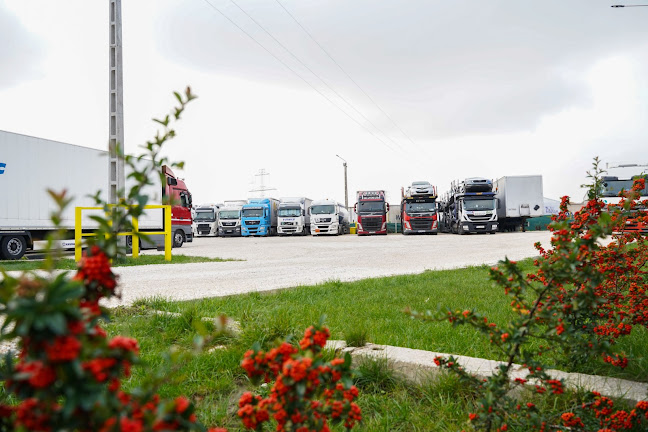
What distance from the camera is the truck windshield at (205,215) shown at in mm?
37469

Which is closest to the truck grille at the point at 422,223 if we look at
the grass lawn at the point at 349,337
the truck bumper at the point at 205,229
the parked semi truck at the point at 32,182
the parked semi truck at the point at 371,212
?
the parked semi truck at the point at 371,212

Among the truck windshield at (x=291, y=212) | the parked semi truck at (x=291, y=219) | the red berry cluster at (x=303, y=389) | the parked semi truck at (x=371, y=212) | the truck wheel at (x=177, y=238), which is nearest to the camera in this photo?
the red berry cluster at (x=303, y=389)

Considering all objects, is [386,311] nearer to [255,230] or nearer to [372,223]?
[372,223]

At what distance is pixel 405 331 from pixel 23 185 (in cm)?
1493

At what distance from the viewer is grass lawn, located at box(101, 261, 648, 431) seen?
2.33m

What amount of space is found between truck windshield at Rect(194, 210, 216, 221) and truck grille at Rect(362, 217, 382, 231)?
42.0ft

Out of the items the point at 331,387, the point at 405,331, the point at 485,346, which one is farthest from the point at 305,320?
the point at 331,387

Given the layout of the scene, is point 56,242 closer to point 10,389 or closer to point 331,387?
point 10,389

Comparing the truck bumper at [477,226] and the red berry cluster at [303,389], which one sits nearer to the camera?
the red berry cluster at [303,389]

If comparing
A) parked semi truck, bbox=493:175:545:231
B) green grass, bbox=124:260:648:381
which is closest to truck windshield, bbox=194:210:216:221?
parked semi truck, bbox=493:175:545:231

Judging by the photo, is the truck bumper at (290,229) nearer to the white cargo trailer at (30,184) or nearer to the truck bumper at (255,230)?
the truck bumper at (255,230)

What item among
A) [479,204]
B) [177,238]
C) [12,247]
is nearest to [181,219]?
[177,238]

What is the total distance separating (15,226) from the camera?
14.0 m

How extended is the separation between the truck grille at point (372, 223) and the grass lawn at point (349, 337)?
27.9 meters
